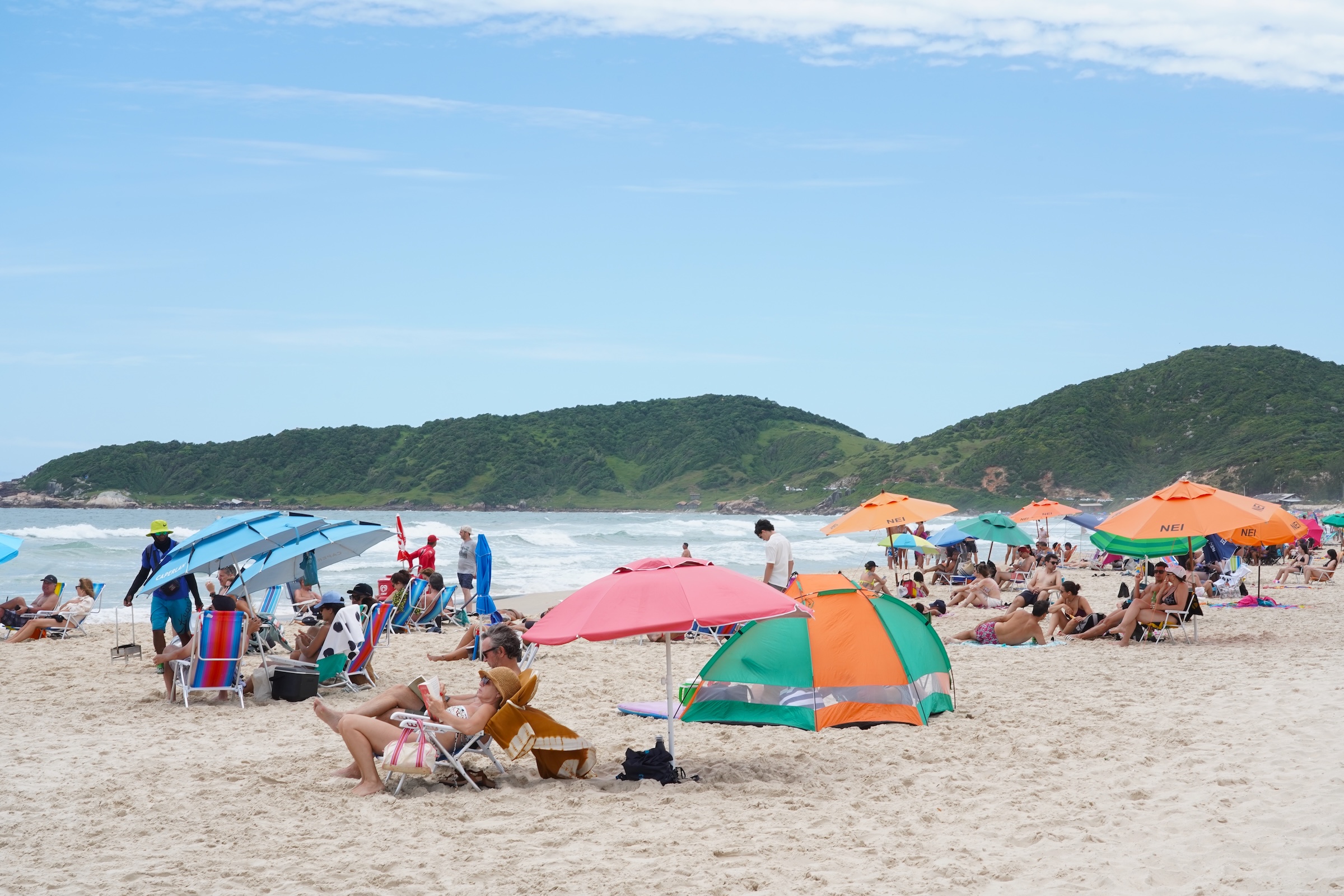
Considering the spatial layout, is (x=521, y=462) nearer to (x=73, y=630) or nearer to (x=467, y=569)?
(x=467, y=569)

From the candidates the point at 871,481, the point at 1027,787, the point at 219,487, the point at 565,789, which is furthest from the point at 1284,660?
the point at 219,487

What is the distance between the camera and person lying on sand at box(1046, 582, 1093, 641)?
1183 cm

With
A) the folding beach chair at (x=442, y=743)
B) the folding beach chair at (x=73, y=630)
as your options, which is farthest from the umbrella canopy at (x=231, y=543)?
the folding beach chair at (x=73, y=630)

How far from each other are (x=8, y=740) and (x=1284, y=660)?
32.2 feet

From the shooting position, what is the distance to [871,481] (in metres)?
84.2

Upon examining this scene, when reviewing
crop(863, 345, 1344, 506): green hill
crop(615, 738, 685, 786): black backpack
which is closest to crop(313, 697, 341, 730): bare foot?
crop(615, 738, 685, 786): black backpack

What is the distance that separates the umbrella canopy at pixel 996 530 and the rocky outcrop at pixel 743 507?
7277cm

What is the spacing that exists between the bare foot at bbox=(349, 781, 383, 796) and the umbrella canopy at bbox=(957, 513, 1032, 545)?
47.3 feet

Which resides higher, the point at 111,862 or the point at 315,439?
the point at 315,439

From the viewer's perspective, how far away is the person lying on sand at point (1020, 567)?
1862 centimetres

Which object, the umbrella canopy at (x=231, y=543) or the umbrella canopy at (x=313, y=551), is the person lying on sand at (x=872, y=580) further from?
the umbrella canopy at (x=231, y=543)

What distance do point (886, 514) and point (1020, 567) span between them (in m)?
4.91

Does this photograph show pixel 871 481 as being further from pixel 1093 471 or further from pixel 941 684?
pixel 941 684

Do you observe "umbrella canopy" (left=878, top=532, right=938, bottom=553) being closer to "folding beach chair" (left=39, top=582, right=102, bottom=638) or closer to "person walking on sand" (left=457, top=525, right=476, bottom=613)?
"person walking on sand" (left=457, top=525, right=476, bottom=613)
